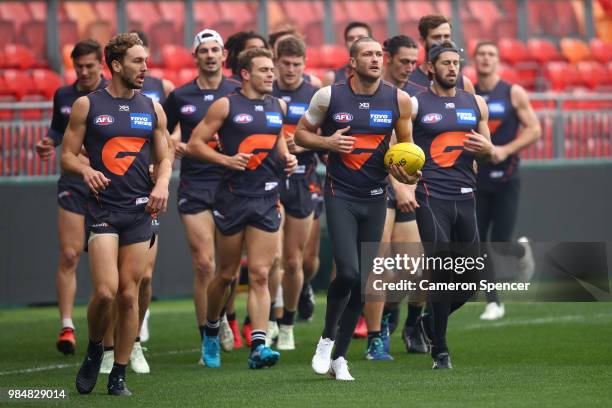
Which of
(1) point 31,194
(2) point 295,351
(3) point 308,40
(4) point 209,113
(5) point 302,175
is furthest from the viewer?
(3) point 308,40

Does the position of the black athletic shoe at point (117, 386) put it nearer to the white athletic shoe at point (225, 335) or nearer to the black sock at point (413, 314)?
the white athletic shoe at point (225, 335)

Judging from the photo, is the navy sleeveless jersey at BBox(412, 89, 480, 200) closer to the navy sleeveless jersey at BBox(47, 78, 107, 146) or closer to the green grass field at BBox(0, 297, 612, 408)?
the green grass field at BBox(0, 297, 612, 408)

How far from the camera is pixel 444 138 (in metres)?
10.4

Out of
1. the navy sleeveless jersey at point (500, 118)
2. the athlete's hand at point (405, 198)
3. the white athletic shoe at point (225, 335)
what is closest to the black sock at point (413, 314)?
the athlete's hand at point (405, 198)

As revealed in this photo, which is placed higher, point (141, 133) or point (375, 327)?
point (141, 133)

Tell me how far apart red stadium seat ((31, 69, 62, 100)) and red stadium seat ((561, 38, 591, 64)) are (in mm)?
9717

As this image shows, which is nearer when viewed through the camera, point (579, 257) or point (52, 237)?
point (579, 257)

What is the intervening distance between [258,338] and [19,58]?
11044 millimetres

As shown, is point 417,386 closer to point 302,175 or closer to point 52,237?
point 302,175

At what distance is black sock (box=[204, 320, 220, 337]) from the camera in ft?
35.9

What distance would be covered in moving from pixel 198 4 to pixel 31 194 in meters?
8.96

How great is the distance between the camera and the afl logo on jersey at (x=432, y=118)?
33.9 feet

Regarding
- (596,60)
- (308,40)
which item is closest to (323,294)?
(308,40)

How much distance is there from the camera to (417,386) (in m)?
9.24
